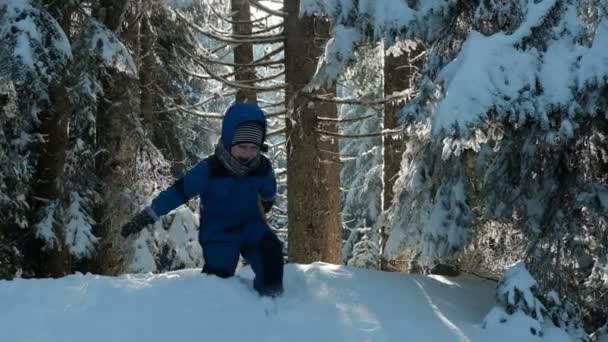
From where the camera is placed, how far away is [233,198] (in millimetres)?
4832

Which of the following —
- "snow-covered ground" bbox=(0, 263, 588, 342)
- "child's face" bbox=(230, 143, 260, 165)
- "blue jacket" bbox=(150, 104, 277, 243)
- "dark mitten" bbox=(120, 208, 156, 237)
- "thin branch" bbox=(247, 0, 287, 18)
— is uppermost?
"thin branch" bbox=(247, 0, 287, 18)

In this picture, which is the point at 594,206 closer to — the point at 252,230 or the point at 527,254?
the point at 527,254

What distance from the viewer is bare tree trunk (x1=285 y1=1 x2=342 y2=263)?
26.1 ft

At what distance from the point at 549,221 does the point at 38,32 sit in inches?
220

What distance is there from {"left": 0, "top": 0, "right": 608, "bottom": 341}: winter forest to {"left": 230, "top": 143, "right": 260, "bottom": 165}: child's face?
3.70 ft

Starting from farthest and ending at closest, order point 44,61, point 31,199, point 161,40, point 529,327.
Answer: point 161,40
point 31,199
point 44,61
point 529,327

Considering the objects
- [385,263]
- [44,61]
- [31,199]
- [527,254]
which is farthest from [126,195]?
[527,254]

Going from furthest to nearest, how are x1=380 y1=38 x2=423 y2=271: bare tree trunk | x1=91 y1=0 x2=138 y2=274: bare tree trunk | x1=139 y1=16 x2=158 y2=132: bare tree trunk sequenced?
x1=139 y1=16 x2=158 y2=132: bare tree trunk < x1=91 y1=0 x2=138 y2=274: bare tree trunk < x1=380 y1=38 x2=423 y2=271: bare tree trunk

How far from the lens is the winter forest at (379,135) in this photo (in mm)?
3971

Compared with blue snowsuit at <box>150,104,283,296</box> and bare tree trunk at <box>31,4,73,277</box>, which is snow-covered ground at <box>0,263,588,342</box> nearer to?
blue snowsuit at <box>150,104,283,296</box>

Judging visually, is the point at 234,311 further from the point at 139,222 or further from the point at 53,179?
the point at 53,179

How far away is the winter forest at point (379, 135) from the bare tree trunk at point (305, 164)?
20mm

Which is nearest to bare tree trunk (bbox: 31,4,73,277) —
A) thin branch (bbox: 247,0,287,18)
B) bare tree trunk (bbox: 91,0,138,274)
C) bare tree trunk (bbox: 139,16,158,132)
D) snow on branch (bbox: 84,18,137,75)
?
bare tree trunk (bbox: 91,0,138,274)

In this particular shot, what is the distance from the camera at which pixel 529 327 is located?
12.2ft
